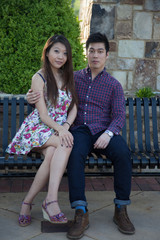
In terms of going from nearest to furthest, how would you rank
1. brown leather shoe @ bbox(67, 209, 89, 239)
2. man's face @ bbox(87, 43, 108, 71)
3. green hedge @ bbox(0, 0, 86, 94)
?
1. brown leather shoe @ bbox(67, 209, 89, 239)
2. man's face @ bbox(87, 43, 108, 71)
3. green hedge @ bbox(0, 0, 86, 94)

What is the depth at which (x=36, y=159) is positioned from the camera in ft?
9.62

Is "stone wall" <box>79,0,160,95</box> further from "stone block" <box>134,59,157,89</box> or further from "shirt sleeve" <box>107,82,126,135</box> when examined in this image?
"shirt sleeve" <box>107,82,126,135</box>

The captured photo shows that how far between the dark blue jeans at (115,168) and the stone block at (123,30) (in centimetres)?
232

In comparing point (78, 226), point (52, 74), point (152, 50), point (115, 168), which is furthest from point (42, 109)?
point (152, 50)

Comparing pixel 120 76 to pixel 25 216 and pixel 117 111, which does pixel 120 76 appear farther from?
pixel 25 216

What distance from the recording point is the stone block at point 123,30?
482 cm

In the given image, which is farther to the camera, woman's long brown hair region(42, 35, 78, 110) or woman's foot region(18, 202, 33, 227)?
woman's long brown hair region(42, 35, 78, 110)

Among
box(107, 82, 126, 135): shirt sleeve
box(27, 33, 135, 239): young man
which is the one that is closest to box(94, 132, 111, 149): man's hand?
box(27, 33, 135, 239): young man

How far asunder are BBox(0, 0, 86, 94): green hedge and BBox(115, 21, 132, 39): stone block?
1.04 meters

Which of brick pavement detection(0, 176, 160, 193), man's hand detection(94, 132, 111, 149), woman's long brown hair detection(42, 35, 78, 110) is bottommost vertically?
brick pavement detection(0, 176, 160, 193)

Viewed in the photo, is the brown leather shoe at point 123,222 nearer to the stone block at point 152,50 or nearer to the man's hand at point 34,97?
the man's hand at point 34,97

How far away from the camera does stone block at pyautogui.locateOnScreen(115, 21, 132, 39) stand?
4.82 m

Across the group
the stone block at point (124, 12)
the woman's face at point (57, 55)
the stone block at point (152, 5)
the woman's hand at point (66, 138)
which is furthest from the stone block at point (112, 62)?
the woman's hand at point (66, 138)

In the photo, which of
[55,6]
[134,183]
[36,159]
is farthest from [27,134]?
[55,6]
